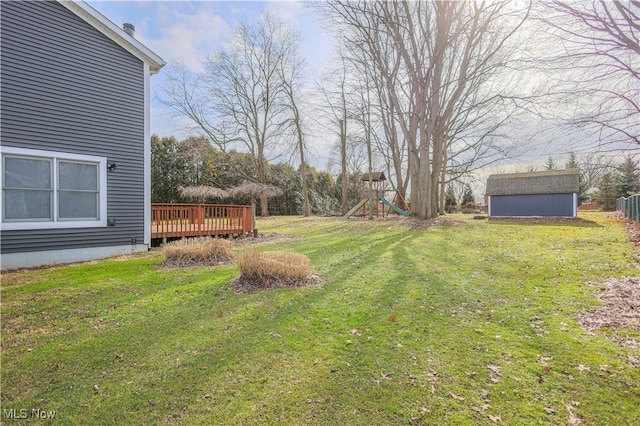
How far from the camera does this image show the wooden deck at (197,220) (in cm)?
987

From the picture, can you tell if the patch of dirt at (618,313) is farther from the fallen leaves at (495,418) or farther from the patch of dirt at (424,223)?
the patch of dirt at (424,223)

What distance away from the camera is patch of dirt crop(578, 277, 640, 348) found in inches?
134

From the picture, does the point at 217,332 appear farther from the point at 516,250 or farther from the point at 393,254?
the point at 516,250

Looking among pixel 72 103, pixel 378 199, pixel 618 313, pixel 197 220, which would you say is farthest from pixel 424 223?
pixel 72 103

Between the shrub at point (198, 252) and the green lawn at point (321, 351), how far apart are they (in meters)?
1.16

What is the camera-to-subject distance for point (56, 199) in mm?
7426

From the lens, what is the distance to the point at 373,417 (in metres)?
2.31

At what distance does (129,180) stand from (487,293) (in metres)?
9.34

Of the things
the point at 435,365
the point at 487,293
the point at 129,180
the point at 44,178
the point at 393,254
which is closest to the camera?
the point at 435,365

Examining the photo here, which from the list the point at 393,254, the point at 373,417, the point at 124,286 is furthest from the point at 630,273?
the point at 124,286

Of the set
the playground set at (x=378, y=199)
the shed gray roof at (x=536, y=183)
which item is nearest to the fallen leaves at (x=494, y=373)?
the playground set at (x=378, y=199)

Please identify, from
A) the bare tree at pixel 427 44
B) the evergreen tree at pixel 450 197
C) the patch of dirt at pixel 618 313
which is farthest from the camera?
the evergreen tree at pixel 450 197

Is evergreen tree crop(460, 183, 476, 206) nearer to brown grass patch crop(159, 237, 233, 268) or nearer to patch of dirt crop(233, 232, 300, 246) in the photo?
patch of dirt crop(233, 232, 300, 246)

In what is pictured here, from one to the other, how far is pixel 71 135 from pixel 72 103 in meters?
0.82
